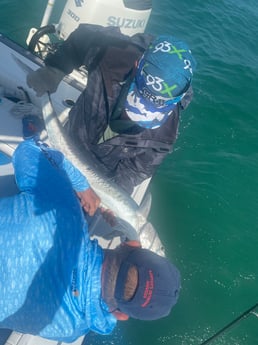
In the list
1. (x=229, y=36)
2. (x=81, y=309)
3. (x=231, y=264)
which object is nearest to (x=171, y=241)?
(x=231, y=264)

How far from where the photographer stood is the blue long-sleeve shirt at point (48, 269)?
1.82m

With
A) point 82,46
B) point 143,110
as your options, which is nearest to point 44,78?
point 82,46

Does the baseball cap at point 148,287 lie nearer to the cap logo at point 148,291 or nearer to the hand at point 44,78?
the cap logo at point 148,291

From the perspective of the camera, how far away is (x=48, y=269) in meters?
1.84

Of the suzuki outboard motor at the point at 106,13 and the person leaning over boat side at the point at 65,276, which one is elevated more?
the suzuki outboard motor at the point at 106,13

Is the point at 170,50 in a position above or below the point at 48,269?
above

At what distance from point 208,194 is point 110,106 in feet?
8.68

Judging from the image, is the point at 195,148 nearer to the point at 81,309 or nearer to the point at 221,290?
the point at 221,290

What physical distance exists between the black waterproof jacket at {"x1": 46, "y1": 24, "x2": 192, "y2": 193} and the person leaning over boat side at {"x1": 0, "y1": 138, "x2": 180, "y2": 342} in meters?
1.32

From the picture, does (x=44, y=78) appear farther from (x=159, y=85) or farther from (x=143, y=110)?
(x=159, y=85)

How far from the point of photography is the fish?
3159mm

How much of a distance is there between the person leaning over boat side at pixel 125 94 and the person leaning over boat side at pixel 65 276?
1203mm

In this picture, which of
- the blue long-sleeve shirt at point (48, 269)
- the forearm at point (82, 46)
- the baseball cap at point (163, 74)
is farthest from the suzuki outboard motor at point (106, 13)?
the blue long-sleeve shirt at point (48, 269)

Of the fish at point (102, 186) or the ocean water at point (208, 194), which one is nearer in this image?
the fish at point (102, 186)
